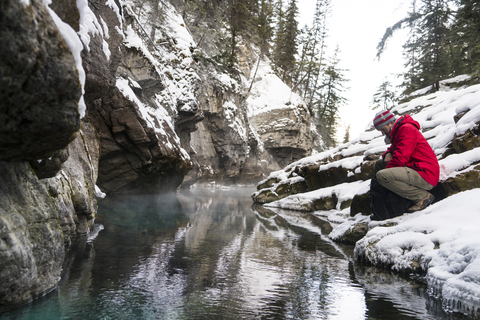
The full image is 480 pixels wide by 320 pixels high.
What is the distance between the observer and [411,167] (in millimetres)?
5754

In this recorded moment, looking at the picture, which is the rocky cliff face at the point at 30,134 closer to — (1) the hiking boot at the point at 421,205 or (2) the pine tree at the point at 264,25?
(1) the hiking boot at the point at 421,205

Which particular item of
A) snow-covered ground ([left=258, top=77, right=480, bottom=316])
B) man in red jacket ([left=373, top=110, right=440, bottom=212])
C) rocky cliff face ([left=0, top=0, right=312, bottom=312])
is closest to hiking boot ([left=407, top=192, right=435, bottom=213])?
man in red jacket ([left=373, top=110, right=440, bottom=212])

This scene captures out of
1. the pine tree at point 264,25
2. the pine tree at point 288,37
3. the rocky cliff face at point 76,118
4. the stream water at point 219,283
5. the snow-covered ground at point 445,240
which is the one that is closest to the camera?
the rocky cliff face at point 76,118

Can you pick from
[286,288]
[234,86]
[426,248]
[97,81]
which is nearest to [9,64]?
[286,288]

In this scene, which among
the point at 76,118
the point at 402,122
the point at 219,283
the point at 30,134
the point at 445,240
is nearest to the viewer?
the point at 30,134

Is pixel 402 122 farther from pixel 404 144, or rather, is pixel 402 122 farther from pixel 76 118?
pixel 76 118

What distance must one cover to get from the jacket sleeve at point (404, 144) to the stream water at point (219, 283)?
6.60 feet

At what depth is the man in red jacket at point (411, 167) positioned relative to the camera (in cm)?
567

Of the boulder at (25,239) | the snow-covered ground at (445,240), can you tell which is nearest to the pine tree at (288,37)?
the snow-covered ground at (445,240)

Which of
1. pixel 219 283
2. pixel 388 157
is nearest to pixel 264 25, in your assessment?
pixel 388 157

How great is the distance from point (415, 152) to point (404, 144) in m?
0.24

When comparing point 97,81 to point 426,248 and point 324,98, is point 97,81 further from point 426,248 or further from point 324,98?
point 324,98

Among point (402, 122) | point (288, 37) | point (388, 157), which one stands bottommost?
point (388, 157)

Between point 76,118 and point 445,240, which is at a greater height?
point 76,118
